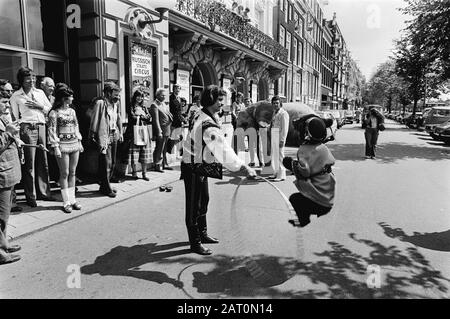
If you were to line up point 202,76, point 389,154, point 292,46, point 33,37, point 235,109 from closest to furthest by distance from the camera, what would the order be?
1. point 33,37
2. point 235,109
3. point 389,154
4. point 202,76
5. point 292,46

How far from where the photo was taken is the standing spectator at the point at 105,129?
267 inches

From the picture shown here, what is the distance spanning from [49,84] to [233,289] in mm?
5373

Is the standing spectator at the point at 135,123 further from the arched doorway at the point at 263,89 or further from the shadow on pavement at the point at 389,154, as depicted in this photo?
the arched doorway at the point at 263,89

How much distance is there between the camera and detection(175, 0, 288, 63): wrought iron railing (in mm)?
13102

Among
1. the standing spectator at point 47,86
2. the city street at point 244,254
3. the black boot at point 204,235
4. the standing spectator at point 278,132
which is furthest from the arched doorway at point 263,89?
the black boot at point 204,235

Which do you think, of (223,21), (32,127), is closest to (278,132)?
(32,127)

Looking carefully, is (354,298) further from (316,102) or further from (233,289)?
(316,102)

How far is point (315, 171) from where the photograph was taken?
12.9 feet

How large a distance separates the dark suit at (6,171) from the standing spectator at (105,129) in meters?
2.56

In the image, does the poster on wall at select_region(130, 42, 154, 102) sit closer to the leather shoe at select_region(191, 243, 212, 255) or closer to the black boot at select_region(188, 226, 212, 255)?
the black boot at select_region(188, 226, 212, 255)

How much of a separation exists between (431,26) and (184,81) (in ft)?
38.5

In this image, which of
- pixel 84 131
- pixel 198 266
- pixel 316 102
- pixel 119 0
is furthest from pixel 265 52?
pixel 316 102

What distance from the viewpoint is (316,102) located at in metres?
51.2

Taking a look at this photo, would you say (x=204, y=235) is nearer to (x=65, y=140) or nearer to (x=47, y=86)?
(x=65, y=140)
